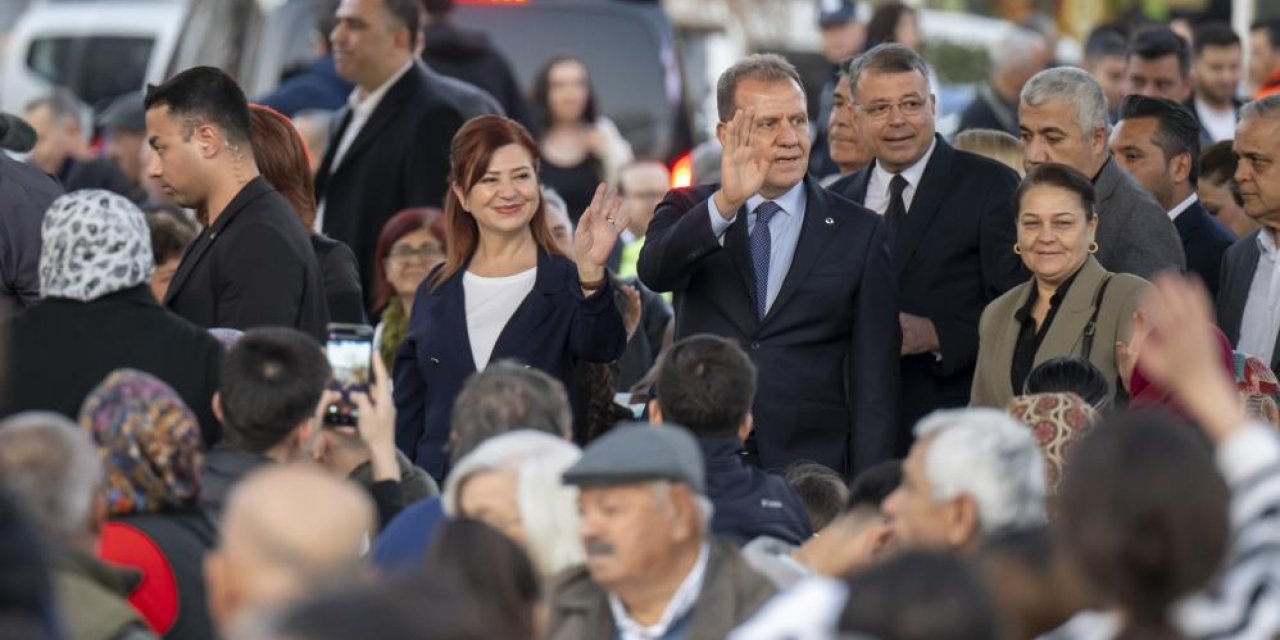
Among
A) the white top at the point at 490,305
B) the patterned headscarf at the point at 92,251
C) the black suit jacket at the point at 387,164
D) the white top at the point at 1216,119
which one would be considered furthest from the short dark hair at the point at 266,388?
the white top at the point at 1216,119

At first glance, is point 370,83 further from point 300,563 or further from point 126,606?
point 300,563

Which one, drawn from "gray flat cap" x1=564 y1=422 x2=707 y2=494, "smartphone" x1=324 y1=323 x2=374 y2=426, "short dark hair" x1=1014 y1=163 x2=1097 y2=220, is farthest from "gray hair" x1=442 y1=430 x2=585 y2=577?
"short dark hair" x1=1014 y1=163 x2=1097 y2=220

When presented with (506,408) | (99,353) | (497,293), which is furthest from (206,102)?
(506,408)

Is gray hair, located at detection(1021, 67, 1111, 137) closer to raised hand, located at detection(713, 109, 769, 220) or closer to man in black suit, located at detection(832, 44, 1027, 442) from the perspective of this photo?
man in black suit, located at detection(832, 44, 1027, 442)

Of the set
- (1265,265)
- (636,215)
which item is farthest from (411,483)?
(636,215)

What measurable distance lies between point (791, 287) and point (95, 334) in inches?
89.4

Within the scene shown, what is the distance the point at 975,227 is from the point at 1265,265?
1.10 m

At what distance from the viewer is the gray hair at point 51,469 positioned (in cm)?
548

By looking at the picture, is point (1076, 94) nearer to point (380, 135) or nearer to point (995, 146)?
point (995, 146)

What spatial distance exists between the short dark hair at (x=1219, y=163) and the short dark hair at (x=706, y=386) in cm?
454

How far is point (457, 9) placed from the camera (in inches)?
559

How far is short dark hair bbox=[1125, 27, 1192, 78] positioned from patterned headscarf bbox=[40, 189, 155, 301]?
19.0ft

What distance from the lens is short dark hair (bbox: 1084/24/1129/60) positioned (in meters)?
13.8

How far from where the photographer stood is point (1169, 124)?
9859mm
